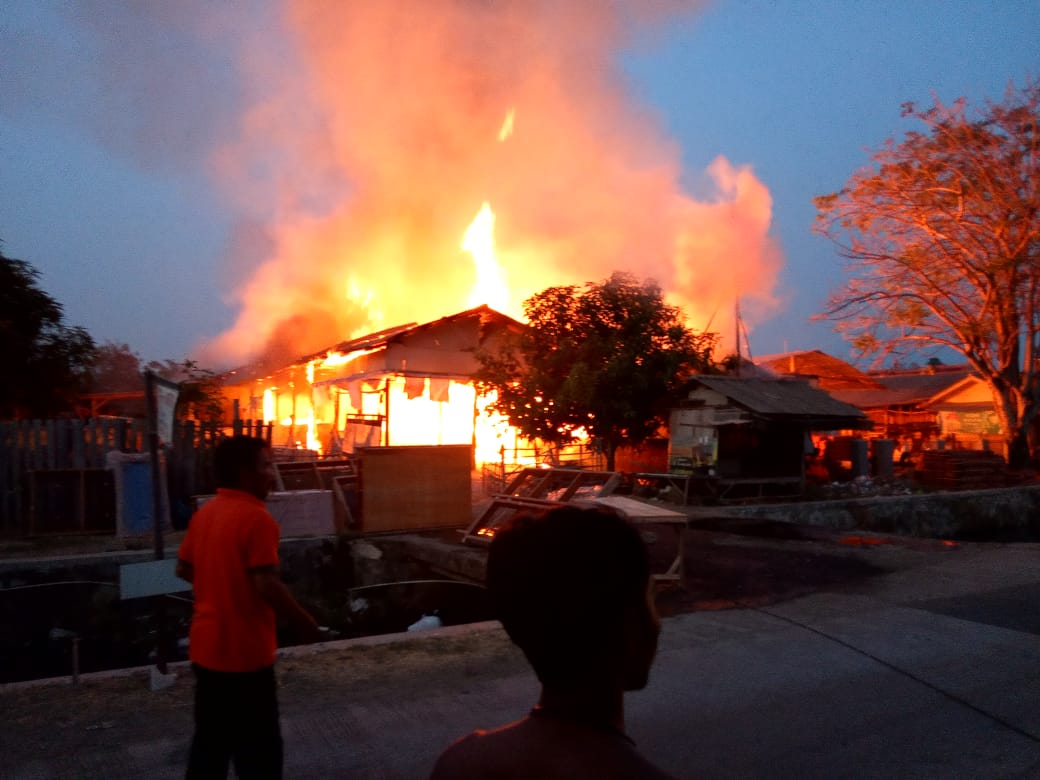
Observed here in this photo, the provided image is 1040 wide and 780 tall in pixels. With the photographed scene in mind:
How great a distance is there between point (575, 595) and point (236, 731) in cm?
237

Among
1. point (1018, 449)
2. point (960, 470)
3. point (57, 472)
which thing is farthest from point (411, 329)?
point (1018, 449)

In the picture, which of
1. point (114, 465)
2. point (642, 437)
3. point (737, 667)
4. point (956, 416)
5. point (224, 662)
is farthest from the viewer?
point (956, 416)

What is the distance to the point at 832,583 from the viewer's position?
9305 millimetres

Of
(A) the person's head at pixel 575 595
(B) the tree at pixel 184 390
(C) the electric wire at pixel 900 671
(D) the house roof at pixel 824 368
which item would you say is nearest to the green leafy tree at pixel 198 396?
(B) the tree at pixel 184 390

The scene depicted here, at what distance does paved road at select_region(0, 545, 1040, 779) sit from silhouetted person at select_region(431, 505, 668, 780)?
10.7 feet

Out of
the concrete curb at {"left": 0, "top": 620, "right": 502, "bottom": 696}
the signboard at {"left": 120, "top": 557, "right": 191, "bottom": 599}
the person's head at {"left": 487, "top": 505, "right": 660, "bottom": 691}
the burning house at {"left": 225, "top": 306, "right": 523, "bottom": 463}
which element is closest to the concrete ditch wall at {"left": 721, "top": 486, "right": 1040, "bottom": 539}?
the burning house at {"left": 225, "top": 306, "right": 523, "bottom": 463}

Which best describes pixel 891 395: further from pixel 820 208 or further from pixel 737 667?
pixel 737 667

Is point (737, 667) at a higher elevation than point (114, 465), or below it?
below

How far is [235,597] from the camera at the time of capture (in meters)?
3.29

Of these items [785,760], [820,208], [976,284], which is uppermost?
[820,208]

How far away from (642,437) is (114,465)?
1135 cm

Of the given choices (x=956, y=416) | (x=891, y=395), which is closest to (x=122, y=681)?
(x=956, y=416)

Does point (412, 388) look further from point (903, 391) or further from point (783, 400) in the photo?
point (903, 391)

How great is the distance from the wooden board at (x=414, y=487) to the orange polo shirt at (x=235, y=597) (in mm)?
7835
